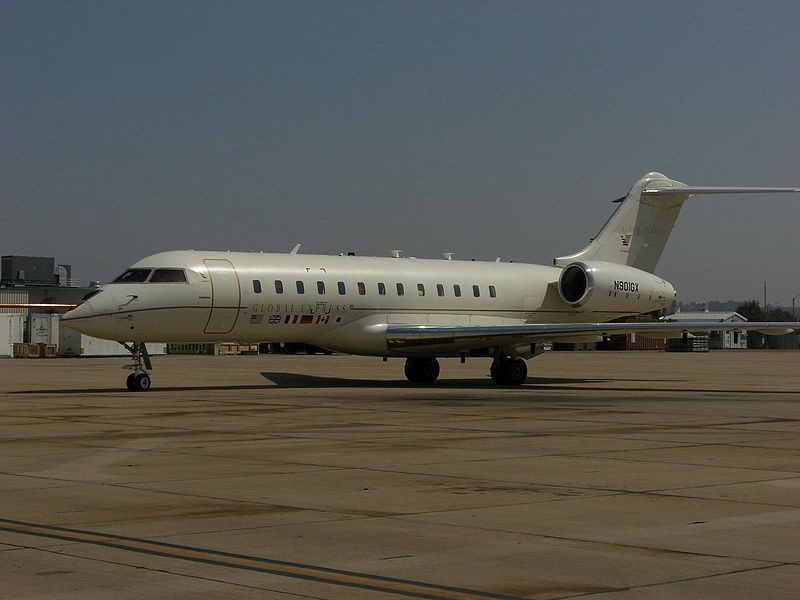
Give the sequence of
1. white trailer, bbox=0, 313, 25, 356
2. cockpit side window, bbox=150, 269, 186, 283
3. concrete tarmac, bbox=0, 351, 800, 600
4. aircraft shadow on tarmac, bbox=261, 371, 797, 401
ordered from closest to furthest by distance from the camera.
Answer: concrete tarmac, bbox=0, 351, 800, 600 < cockpit side window, bbox=150, 269, 186, 283 < aircraft shadow on tarmac, bbox=261, 371, 797, 401 < white trailer, bbox=0, 313, 25, 356

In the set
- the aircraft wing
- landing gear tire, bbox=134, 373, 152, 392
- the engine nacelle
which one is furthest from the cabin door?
the engine nacelle

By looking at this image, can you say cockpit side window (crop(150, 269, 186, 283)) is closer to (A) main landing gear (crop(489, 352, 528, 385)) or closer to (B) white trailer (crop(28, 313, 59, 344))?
(A) main landing gear (crop(489, 352, 528, 385))

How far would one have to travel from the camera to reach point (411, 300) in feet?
108

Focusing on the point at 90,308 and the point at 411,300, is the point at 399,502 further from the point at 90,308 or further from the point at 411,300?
the point at 411,300

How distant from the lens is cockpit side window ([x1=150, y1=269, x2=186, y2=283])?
2825cm

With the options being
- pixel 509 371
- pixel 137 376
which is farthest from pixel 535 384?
pixel 137 376

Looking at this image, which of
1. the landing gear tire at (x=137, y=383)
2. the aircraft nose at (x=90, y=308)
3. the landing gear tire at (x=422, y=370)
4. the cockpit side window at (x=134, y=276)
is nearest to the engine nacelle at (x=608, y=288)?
the landing gear tire at (x=422, y=370)

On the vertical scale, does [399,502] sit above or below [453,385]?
below

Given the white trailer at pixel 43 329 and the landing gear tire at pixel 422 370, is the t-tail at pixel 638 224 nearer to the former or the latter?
the landing gear tire at pixel 422 370

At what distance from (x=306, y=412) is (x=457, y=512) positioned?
1146 cm

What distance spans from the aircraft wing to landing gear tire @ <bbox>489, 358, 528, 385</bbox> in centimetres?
95

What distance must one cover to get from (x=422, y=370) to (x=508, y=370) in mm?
3107

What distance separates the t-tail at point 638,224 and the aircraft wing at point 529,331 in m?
7.48

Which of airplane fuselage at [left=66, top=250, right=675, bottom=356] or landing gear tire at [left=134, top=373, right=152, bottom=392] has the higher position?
airplane fuselage at [left=66, top=250, right=675, bottom=356]
